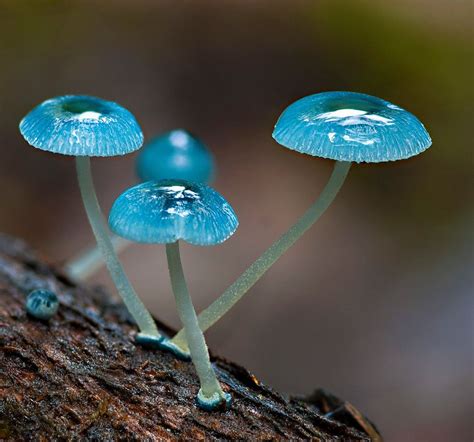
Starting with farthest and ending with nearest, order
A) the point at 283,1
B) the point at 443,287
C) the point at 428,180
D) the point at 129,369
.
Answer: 1. the point at 283,1
2. the point at 428,180
3. the point at 443,287
4. the point at 129,369

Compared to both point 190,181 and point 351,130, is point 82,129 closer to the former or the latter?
point 190,181

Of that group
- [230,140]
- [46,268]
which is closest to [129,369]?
[46,268]

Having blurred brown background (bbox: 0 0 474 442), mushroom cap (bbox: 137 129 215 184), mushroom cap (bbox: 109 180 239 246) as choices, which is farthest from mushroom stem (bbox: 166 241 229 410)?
blurred brown background (bbox: 0 0 474 442)

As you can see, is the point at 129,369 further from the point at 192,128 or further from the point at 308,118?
the point at 192,128

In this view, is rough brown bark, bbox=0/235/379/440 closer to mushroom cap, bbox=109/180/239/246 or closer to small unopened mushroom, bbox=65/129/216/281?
mushroom cap, bbox=109/180/239/246

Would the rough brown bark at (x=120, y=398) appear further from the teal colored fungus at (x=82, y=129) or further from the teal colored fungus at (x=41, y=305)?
the teal colored fungus at (x=82, y=129)

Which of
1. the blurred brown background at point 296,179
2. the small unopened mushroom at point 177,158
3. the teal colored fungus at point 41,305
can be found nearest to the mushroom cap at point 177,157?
the small unopened mushroom at point 177,158
